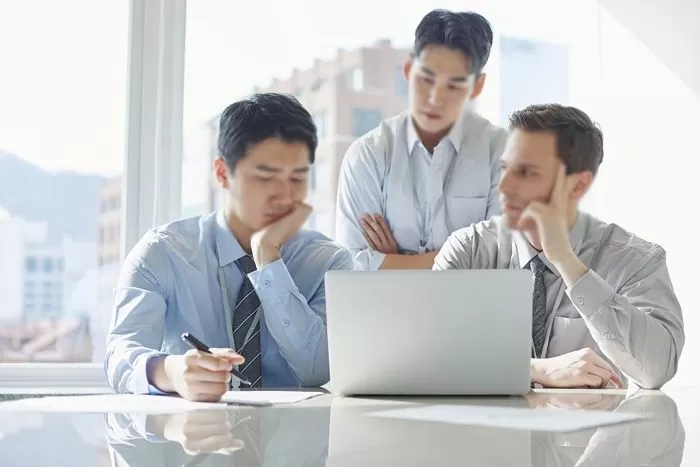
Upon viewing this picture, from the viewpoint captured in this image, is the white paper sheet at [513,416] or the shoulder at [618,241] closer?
the white paper sheet at [513,416]

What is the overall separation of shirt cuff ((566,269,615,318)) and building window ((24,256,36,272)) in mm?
2086

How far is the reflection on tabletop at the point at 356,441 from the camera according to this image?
89cm

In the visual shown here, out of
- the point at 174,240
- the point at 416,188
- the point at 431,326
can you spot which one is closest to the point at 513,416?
the point at 431,326

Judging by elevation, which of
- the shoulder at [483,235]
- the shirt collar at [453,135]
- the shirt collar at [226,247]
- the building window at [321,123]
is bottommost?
the shirt collar at [226,247]

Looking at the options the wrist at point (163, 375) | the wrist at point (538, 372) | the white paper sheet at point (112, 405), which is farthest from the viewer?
the wrist at point (538, 372)

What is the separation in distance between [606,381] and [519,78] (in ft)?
5.86

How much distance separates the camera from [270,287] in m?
2.13

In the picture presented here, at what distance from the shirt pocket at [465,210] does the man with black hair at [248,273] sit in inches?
24.7

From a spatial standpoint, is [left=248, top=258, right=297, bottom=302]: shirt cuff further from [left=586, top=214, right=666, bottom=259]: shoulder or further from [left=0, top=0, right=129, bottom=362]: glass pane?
[left=0, top=0, right=129, bottom=362]: glass pane

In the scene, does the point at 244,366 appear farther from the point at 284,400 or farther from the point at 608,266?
the point at 608,266

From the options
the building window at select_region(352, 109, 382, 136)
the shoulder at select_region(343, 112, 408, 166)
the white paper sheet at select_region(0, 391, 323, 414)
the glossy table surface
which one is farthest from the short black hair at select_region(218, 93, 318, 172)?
the glossy table surface

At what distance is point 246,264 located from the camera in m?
2.25

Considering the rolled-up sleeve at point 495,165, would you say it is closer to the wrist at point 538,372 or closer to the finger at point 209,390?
the wrist at point 538,372

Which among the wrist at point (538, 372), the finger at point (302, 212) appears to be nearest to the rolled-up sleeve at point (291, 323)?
the finger at point (302, 212)
